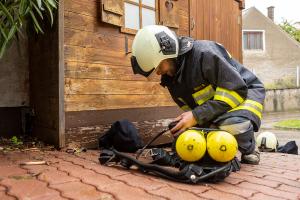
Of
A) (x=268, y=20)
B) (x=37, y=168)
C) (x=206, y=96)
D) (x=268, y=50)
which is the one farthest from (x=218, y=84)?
(x=268, y=20)

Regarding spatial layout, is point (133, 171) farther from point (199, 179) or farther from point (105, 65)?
point (105, 65)

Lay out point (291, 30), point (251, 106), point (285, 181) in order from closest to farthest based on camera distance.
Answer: point (285, 181) → point (251, 106) → point (291, 30)

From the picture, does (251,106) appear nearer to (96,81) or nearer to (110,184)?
(110,184)

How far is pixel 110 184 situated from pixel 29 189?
1.57 ft

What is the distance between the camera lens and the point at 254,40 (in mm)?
31688

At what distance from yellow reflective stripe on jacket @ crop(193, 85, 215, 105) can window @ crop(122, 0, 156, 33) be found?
1640mm

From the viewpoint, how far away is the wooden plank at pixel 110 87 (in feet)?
12.5

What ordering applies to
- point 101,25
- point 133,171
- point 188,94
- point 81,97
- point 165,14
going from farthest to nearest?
point 165,14, point 101,25, point 81,97, point 188,94, point 133,171

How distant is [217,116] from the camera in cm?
304

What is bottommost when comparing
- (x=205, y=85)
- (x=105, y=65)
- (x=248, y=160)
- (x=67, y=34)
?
(x=248, y=160)

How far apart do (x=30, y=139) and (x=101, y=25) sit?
1.53m

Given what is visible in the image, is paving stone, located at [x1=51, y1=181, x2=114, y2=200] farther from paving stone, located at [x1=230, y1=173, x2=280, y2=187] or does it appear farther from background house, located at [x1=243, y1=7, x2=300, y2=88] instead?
background house, located at [x1=243, y1=7, x2=300, y2=88]

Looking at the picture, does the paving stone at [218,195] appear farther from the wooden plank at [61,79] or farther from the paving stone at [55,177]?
the wooden plank at [61,79]

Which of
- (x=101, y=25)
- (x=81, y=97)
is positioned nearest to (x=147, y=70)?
(x=81, y=97)
